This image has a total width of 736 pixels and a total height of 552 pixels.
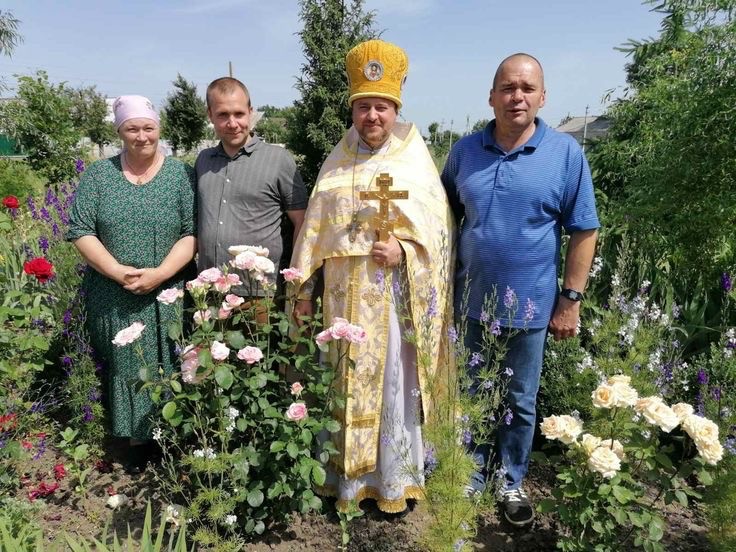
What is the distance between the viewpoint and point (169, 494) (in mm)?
2934

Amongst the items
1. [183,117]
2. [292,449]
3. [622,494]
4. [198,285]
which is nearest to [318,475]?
[292,449]

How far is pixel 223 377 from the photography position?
2170 millimetres

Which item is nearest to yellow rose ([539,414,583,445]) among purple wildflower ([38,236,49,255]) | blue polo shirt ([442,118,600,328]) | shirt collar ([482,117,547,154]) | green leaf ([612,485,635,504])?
green leaf ([612,485,635,504])

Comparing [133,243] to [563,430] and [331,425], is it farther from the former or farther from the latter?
[563,430]

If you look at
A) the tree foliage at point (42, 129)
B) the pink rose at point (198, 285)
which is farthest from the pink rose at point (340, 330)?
the tree foliage at point (42, 129)

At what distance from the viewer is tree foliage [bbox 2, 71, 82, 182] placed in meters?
12.6

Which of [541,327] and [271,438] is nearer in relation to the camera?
[271,438]

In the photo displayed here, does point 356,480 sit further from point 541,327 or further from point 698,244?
point 698,244

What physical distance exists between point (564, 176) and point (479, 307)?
689 millimetres

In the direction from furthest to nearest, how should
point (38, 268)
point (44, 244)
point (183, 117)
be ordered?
point (183, 117) < point (44, 244) < point (38, 268)

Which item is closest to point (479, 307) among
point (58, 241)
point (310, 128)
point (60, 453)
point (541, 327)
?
point (541, 327)

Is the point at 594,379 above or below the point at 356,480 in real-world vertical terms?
above

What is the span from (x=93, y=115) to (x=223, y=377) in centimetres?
3234

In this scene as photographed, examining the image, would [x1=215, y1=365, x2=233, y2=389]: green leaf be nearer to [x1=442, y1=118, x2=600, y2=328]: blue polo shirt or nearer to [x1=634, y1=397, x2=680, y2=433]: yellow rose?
[x1=442, y1=118, x2=600, y2=328]: blue polo shirt
